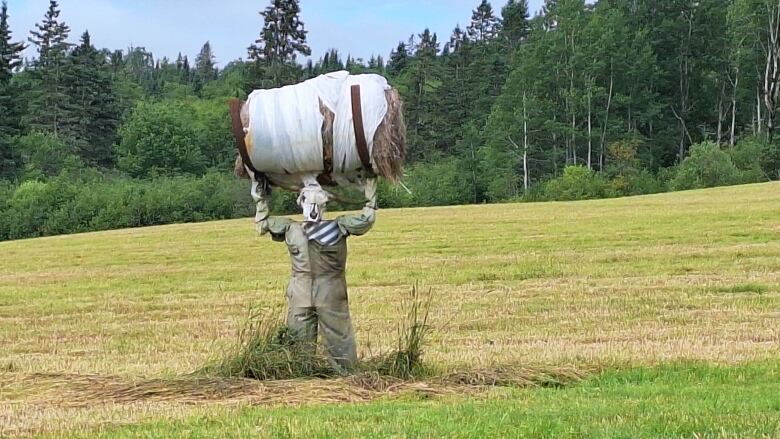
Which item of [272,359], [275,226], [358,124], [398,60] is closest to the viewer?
[358,124]

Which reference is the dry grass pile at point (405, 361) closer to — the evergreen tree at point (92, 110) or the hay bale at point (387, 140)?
the hay bale at point (387, 140)

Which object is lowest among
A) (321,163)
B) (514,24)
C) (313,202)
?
(313,202)

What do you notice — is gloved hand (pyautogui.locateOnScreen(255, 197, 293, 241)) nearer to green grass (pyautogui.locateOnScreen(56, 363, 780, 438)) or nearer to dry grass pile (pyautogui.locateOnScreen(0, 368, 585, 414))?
dry grass pile (pyautogui.locateOnScreen(0, 368, 585, 414))

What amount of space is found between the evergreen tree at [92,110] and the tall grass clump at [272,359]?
79994 millimetres

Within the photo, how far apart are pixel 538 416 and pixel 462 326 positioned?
267 inches

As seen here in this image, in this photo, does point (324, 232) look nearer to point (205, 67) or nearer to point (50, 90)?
point (50, 90)

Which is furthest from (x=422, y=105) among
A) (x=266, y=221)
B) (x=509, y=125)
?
(x=266, y=221)

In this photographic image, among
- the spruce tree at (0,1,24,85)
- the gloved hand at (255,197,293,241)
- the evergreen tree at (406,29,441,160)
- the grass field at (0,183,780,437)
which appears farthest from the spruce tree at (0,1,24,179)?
the gloved hand at (255,197,293,241)

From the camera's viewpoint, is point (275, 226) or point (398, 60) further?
point (398, 60)

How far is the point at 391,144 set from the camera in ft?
27.9

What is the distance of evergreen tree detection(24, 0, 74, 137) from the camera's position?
8544 centimetres

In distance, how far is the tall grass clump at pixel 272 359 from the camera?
8516 millimetres

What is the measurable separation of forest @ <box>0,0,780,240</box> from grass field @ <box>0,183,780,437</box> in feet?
90.5

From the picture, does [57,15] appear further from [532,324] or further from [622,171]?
[532,324]
